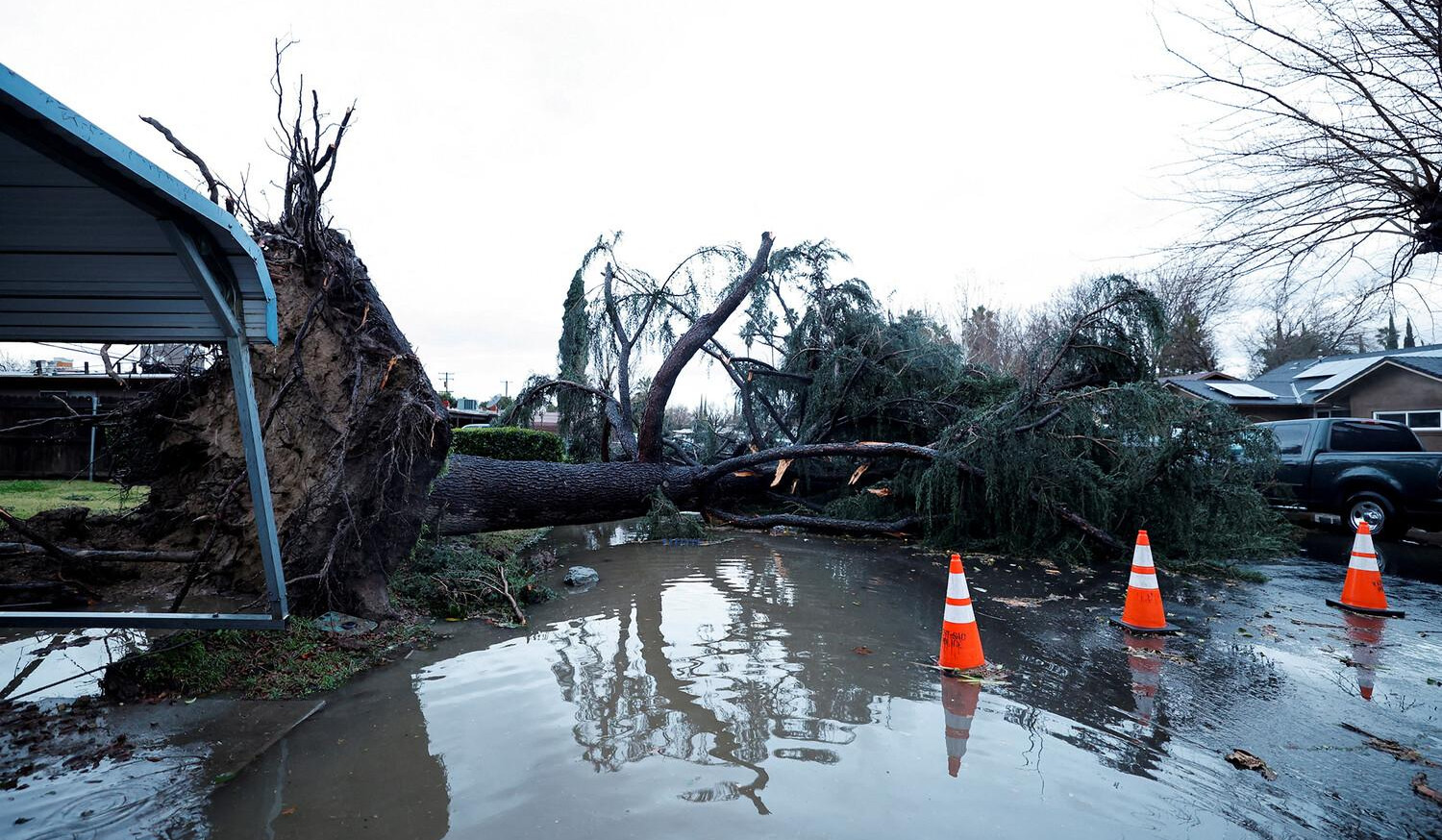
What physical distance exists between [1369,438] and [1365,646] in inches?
273

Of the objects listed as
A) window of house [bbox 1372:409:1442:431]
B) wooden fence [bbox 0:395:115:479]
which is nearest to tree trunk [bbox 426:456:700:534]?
wooden fence [bbox 0:395:115:479]

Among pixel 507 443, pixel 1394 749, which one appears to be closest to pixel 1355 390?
pixel 1394 749

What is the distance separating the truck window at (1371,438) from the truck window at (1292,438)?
331mm

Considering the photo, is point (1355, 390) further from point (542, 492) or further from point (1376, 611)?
point (542, 492)

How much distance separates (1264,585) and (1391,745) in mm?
3998

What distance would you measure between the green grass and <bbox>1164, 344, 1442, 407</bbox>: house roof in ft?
73.9

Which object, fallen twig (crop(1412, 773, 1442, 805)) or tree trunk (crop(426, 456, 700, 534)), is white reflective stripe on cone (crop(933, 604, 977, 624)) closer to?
fallen twig (crop(1412, 773, 1442, 805))

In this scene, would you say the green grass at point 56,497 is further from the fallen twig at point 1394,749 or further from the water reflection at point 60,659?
the fallen twig at point 1394,749

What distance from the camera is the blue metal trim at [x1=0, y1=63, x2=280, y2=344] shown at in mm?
1639

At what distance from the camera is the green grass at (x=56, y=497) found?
26.0 ft

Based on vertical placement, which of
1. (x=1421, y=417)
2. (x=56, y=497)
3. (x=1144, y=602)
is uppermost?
(x=1421, y=417)

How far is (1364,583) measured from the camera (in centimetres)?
539

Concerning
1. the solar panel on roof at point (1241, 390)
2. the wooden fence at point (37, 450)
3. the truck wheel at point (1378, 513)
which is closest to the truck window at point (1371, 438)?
the truck wheel at point (1378, 513)

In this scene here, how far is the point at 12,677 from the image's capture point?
352cm
